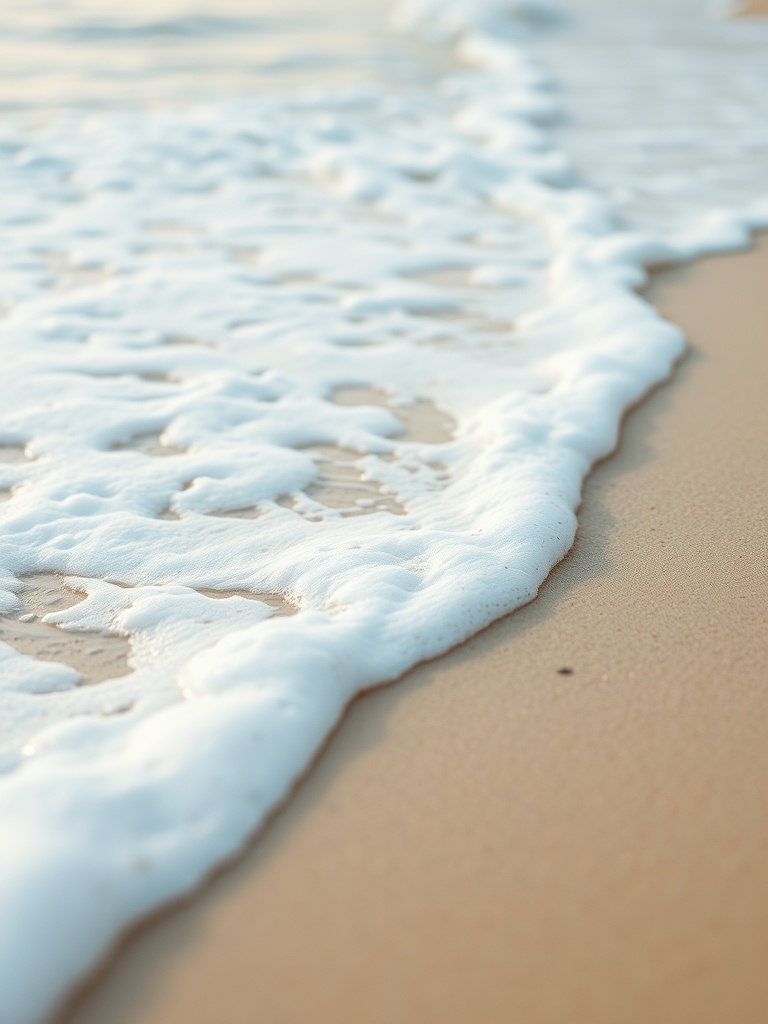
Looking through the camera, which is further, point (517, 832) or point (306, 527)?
point (306, 527)

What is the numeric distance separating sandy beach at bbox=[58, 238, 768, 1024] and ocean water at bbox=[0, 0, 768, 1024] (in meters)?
0.08

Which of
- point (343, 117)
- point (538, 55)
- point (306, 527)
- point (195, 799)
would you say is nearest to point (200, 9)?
point (538, 55)

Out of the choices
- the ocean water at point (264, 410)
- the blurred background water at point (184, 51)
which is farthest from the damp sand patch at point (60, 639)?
the blurred background water at point (184, 51)

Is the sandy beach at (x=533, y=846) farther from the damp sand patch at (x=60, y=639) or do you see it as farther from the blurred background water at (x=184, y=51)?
the blurred background water at (x=184, y=51)

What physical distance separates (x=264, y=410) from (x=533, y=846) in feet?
5.27

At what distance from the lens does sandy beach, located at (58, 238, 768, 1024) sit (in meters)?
1.21

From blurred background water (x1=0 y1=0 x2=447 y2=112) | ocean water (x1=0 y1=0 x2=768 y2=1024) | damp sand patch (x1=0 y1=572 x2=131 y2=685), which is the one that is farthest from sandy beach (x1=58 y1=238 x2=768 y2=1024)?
blurred background water (x1=0 y1=0 x2=447 y2=112)

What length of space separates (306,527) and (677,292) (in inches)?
76.2

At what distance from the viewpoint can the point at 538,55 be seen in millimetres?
8633

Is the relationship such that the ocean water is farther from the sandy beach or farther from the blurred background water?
the blurred background water

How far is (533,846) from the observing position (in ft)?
4.54

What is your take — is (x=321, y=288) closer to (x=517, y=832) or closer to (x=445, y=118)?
(x=517, y=832)

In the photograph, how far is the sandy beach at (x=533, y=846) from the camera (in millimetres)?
1206

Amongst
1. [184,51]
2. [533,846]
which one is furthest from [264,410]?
[184,51]
